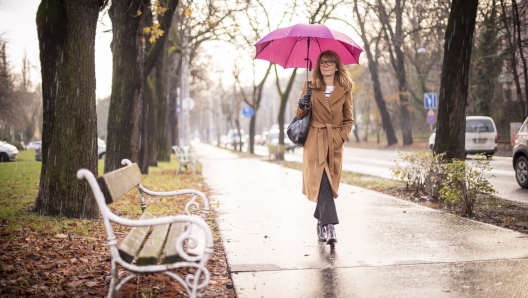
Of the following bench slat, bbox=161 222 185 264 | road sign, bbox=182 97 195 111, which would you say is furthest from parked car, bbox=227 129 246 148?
bench slat, bbox=161 222 185 264

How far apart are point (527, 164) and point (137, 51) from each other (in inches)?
350

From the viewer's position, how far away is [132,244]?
3.95 meters

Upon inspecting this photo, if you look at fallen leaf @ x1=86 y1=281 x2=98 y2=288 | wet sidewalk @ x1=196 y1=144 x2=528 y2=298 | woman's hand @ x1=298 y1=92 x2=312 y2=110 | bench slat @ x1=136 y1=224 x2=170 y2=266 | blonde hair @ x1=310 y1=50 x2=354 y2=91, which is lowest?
fallen leaf @ x1=86 y1=281 x2=98 y2=288

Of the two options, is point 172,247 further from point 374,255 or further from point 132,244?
point 374,255

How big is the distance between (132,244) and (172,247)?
382 millimetres

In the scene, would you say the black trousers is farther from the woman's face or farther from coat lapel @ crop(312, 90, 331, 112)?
the woman's face

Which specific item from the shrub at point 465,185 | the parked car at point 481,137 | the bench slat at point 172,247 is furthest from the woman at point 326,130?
the parked car at point 481,137

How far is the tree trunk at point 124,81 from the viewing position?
1225 centimetres

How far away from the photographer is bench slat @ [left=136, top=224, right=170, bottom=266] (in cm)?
353

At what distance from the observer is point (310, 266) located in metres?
5.07

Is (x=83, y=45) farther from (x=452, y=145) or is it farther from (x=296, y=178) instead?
(x=296, y=178)

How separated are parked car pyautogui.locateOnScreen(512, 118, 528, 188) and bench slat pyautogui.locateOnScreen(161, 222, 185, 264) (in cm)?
984

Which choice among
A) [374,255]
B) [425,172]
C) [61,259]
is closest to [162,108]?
[425,172]

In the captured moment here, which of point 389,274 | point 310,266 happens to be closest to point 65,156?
point 310,266
